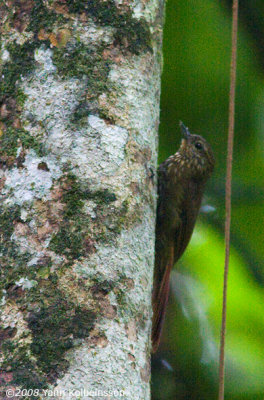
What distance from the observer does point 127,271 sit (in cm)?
197

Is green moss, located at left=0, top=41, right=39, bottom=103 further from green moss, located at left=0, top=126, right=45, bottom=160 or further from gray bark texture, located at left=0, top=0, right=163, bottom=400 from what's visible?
green moss, located at left=0, top=126, right=45, bottom=160

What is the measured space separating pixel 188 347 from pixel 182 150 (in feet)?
4.14

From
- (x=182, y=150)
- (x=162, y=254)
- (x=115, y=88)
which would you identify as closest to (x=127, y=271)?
(x=115, y=88)

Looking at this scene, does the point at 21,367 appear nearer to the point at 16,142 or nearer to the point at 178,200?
the point at 16,142

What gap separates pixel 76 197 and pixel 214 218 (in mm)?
2969

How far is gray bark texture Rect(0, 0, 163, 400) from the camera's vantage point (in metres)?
1.79

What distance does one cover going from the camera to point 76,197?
77.0 inches

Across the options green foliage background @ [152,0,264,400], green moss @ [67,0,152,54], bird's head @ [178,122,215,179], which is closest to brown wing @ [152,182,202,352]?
bird's head @ [178,122,215,179]

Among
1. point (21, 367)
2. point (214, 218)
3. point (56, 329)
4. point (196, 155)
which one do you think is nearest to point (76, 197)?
point (56, 329)

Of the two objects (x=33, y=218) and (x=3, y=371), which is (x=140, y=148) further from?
(x=3, y=371)

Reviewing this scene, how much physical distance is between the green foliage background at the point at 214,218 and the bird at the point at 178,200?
1.49ft

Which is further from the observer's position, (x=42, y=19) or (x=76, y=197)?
(x=42, y=19)

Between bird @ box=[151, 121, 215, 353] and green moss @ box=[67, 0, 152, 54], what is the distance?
1.79 meters

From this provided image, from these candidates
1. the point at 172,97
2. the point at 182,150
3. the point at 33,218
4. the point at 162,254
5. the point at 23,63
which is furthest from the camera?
the point at 172,97
